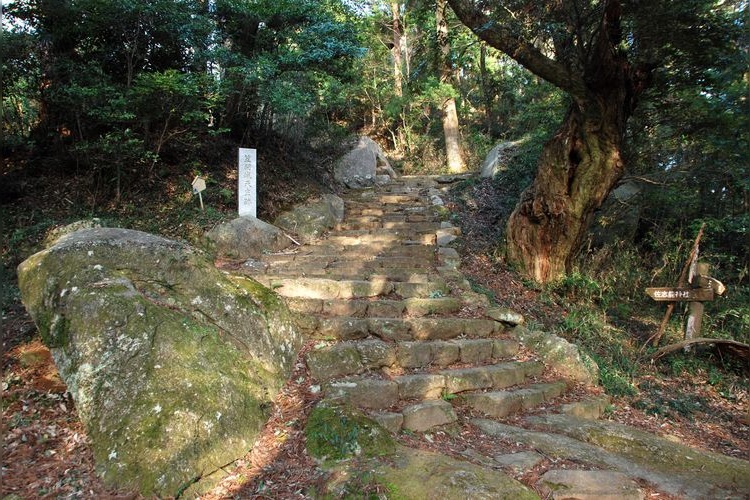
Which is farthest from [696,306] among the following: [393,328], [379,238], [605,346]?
[379,238]

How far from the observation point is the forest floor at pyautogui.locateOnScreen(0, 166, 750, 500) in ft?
8.25

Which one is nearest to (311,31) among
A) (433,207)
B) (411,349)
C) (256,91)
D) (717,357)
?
(256,91)

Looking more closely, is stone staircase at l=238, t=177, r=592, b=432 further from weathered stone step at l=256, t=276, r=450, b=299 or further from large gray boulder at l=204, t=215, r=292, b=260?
large gray boulder at l=204, t=215, r=292, b=260

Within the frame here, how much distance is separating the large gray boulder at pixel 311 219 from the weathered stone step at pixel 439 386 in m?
4.10

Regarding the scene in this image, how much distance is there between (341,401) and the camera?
3.26 metres

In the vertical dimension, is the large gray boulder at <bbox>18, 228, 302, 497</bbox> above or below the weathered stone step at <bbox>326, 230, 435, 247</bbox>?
below

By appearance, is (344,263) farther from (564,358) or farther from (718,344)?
(718,344)

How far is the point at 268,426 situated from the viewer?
309 cm

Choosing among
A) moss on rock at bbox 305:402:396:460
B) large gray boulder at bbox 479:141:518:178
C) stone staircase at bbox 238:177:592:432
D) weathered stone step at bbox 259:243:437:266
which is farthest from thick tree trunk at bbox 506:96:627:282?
moss on rock at bbox 305:402:396:460

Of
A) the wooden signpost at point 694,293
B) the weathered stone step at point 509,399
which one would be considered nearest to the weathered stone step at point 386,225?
the wooden signpost at point 694,293

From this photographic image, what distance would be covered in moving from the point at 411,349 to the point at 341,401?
1118 mm

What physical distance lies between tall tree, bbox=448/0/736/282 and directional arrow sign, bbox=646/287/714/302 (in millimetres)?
1556

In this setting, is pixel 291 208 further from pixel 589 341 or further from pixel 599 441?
pixel 599 441

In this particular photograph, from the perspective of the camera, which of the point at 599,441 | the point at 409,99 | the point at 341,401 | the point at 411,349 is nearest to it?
the point at 341,401
